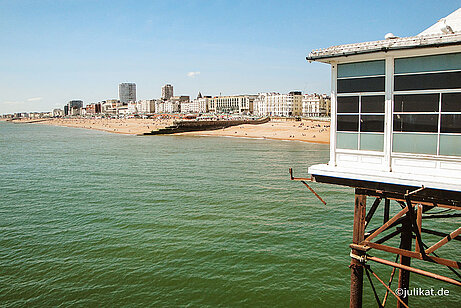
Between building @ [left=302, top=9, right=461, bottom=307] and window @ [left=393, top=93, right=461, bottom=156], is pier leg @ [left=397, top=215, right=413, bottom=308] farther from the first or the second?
window @ [left=393, top=93, right=461, bottom=156]

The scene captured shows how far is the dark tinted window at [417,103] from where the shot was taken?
847 centimetres

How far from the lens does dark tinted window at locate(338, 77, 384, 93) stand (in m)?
9.18

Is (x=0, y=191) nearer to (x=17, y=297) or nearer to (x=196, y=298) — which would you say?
(x=17, y=297)

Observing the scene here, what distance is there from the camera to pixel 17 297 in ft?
44.3

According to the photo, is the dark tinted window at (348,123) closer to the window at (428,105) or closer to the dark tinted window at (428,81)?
the window at (428,105)

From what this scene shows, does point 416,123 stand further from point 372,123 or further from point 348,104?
point 348,104

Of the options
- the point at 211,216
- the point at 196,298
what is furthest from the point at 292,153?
the point at 196,298

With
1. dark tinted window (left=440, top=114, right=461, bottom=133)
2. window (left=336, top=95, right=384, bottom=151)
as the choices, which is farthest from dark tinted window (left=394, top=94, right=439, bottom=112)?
window (left=336, top=95, right=384, bottom=151)

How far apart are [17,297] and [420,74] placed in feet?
47.2

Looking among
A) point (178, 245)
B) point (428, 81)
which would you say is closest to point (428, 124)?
point (428, 81)

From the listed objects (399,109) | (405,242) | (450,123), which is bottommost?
(405,242)

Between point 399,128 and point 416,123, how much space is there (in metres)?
0.38

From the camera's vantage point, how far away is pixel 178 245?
17.8 metres

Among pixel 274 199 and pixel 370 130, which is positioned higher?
pixel 370 130
